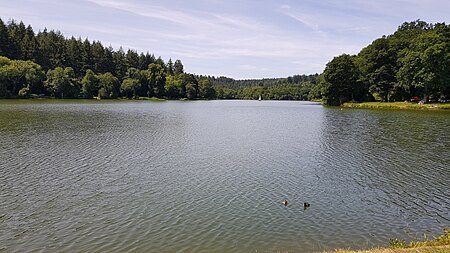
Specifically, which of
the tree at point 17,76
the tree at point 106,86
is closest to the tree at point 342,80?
the tree at point 106,86

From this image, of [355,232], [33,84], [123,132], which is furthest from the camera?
[33,84]

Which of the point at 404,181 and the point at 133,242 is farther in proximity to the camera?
the point at 404,181

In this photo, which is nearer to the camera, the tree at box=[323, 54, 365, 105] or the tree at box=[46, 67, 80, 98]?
the tree at box=[323, 54, 365, 105]

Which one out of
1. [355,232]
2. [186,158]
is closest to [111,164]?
[186,158]

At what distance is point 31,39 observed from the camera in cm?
15812

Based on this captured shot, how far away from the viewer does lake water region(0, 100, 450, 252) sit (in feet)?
44.9

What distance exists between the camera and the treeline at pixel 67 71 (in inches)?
5120

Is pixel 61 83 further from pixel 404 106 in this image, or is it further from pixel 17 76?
pixel 404 106

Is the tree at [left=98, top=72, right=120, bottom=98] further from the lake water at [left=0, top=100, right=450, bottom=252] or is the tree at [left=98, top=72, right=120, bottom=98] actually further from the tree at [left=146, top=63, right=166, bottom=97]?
the lake water at [left=0, top=100, right=450, bottom=252]

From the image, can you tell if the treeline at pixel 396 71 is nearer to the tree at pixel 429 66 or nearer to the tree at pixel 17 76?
the tree at pixel 429 66

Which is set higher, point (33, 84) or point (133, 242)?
point (33, 84)

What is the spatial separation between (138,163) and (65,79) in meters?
126

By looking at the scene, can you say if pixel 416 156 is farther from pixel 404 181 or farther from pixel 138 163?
pixel 138 163

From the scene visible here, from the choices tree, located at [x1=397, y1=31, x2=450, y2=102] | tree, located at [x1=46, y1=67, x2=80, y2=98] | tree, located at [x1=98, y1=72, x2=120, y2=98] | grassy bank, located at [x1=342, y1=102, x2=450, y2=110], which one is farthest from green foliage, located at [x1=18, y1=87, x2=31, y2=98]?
tree, located at [x1=397, y1=31, x2=450, y2=102]
